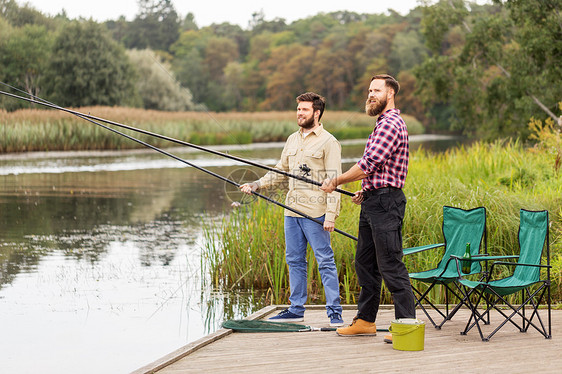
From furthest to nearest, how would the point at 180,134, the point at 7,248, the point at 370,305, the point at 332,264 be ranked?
the point at 180,134 < the point at 7,248 < the point at 332,264 < the point at 370,305

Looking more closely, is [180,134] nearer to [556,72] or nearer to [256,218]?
[556,72]

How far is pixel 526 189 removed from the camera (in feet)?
28.9

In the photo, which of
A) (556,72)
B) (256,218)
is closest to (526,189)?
(256,218)

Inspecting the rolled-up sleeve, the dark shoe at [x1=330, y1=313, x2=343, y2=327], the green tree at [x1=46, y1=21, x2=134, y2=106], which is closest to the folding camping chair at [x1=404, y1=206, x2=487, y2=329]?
the dark shoe at [x1=330, y1=313, x2=343, y2=327]

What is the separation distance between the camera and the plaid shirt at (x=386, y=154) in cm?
433

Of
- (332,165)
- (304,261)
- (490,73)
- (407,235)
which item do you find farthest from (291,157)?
(490,73)

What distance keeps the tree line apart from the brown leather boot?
6.02ft

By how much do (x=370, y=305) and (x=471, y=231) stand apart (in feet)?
3.64

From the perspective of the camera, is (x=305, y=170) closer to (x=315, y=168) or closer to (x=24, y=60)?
(x=315, y=168)

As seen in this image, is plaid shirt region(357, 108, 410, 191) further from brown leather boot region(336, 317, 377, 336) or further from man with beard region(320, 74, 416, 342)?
brown leather boot region(336, 317, 377, 336)

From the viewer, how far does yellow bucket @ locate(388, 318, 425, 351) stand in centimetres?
429

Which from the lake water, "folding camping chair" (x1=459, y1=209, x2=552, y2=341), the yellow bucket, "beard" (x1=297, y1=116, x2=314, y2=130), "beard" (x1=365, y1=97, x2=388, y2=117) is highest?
"beard" (x1=365, y1=97, x2=388, y2=117)

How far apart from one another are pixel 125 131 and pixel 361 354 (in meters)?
24.1

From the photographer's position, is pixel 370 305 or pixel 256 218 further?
pixel 256 218
